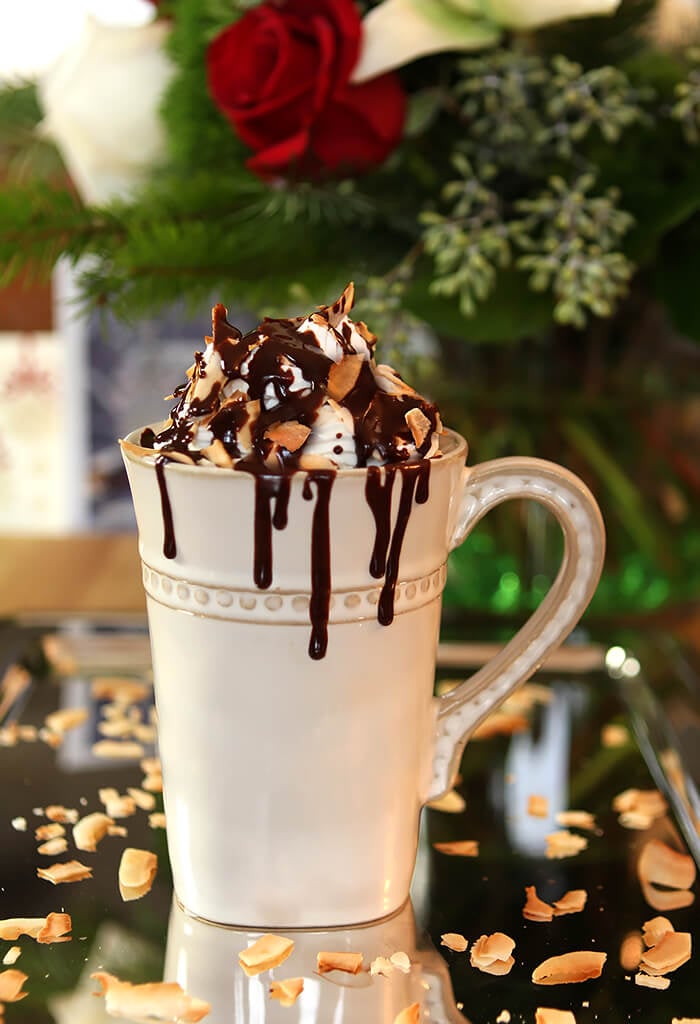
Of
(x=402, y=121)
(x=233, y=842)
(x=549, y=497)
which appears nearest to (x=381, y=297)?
(x=402, y=121)

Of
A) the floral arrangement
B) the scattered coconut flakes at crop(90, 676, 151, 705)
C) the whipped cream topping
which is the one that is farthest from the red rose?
the scattered coconut flakes at crop(90, 676, 151, 705)

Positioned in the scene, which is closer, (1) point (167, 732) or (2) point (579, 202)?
(1) point (167, 732)

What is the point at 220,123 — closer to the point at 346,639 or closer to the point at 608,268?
the point at 608,268

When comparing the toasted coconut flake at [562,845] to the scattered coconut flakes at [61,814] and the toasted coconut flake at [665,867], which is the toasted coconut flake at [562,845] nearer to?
the toasted coconut flake at [665,867]

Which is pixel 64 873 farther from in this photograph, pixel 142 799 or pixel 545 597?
pixel 545 597

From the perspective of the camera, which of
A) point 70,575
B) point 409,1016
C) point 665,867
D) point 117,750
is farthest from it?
point 70,575

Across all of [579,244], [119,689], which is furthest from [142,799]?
[579,244]

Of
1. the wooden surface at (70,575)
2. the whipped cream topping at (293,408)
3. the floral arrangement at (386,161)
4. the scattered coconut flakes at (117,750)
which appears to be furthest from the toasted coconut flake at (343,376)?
the wooden surface at (70,575)
